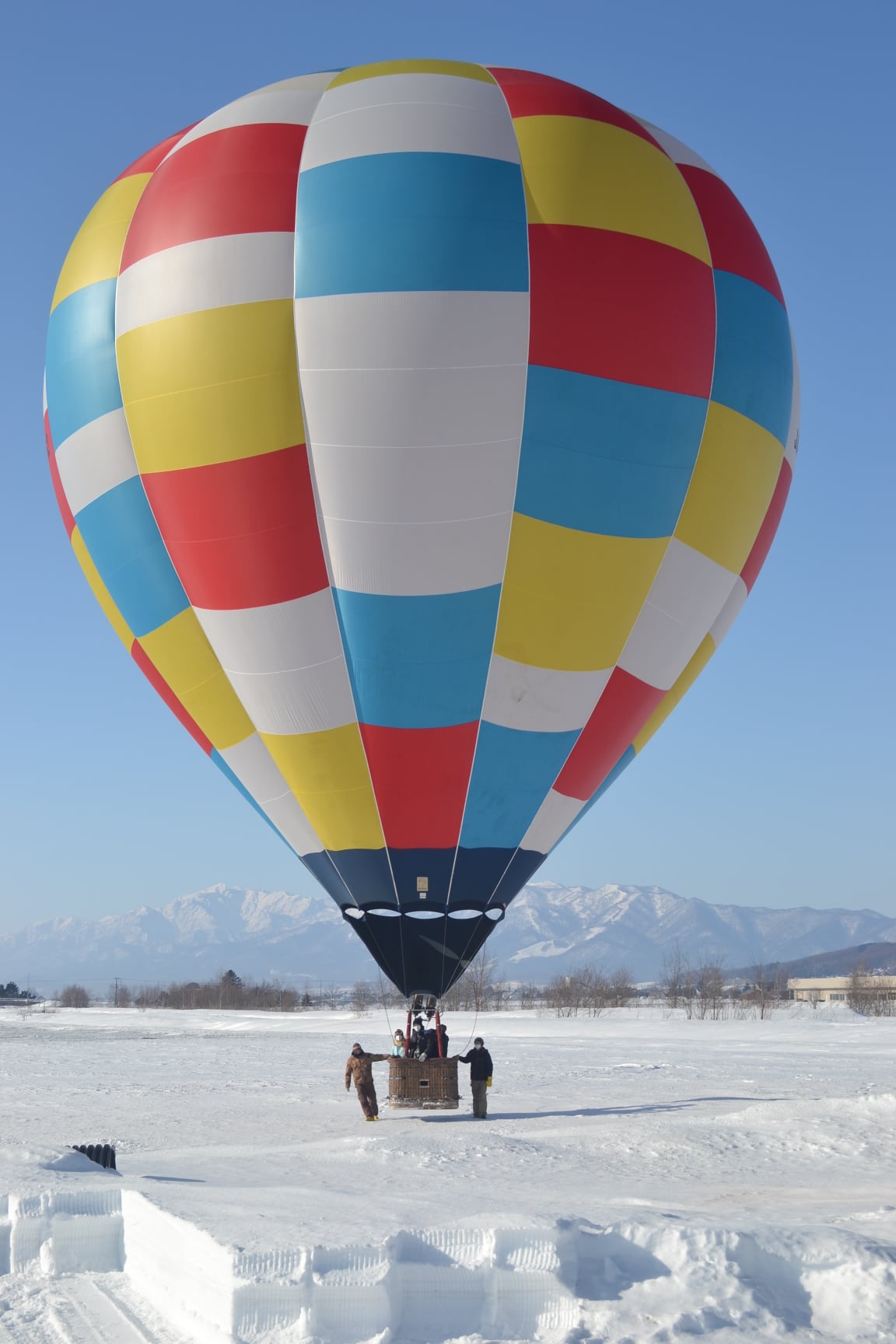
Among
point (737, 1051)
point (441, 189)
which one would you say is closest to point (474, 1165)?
point (441, 189)

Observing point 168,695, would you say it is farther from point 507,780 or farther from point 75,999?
point 75,999

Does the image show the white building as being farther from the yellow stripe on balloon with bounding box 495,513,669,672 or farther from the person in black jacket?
the yellow stripe on balloon with bounding box 495,513,669,672

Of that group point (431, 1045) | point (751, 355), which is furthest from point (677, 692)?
point (431, 1045)

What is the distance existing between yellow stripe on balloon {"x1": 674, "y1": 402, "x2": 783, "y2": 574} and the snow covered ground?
265 inches

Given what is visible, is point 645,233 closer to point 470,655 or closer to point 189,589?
point 470,655

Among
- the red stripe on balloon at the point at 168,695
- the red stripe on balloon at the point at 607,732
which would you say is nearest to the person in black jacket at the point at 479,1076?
the red stripe on balloon at the point at 607,732

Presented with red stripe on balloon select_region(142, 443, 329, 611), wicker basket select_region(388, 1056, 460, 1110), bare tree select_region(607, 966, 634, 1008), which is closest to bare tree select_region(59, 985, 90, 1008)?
bare tree select_region(607, 966, 634, 1008)

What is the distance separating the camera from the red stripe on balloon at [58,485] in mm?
17141

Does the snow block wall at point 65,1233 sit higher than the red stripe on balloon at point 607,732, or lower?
lower

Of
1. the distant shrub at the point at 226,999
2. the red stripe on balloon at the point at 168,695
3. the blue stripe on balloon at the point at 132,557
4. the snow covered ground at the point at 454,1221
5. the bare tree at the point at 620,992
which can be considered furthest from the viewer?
the distant shrub at the point at 226,999

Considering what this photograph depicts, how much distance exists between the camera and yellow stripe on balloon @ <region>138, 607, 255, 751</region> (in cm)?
1581

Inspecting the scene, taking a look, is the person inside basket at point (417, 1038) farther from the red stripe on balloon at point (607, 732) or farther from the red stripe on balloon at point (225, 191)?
the red stripe on balloon at point (225, 191)

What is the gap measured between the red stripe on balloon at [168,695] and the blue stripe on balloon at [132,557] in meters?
0.47

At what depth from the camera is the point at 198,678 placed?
Answer: 16.0 metres
